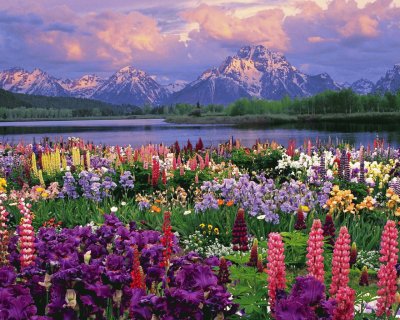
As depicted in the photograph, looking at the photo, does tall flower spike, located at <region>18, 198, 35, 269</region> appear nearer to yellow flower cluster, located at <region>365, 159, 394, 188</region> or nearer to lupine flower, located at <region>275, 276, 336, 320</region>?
lupine flower, located at <region>275, 276, 336, 320</region>

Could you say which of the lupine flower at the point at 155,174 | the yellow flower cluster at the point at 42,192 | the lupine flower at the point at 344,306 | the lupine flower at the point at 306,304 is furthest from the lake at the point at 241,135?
the lupine flower at the point at 344,306

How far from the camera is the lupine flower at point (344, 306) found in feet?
12.4

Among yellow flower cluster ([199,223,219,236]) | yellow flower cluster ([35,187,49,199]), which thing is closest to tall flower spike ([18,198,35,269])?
yellow flower cluster ([199,223,219,236])

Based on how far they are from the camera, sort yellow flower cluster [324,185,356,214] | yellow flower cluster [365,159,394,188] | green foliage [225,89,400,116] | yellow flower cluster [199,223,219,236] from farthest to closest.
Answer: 1. green foliage [225,89,400,116]
2. yellow flower cluster [365,159,394,188]
3. yellow flower cluster [324,185,356,214]
4. yellow flower cluster [199,223,219,236]

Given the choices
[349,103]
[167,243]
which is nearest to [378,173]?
[167,243]

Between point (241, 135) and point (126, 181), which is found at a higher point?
point (126, 181)

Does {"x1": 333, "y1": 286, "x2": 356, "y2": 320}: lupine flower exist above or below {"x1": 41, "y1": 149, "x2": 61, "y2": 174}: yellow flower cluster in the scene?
above

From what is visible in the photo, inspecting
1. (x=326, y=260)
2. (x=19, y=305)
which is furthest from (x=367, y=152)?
(x=19, y=305)

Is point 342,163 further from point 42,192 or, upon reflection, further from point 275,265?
point 275,265

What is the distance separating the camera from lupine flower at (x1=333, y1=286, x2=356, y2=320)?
3766 mm

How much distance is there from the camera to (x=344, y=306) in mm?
3793

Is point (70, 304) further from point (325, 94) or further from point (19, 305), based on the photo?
point (325, 94)

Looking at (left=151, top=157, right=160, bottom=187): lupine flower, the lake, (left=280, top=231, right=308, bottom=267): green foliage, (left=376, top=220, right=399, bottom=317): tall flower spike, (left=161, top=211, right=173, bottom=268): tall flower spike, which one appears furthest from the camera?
the lake

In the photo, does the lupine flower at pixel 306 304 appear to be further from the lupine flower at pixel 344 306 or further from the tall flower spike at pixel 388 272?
the tall flower spike at pixel 388 272
